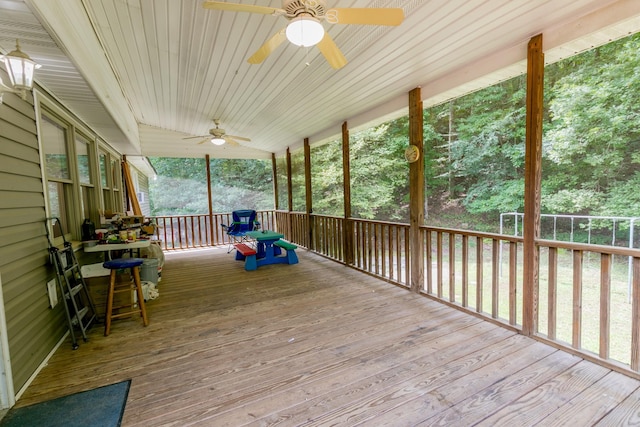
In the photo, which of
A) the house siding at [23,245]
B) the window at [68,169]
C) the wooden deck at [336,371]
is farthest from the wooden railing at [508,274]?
the house siding at [23,245]

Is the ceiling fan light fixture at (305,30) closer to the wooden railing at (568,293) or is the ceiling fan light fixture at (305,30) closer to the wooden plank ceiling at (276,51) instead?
the wooden plank ceiling at (276,51)

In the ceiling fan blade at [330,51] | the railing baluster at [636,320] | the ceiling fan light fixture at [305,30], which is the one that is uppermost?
the ceiling fan blade at [330,51]

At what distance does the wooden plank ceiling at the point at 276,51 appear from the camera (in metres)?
1.93

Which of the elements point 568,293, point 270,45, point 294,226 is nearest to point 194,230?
point 294,226

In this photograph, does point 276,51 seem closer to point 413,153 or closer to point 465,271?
point 413,153

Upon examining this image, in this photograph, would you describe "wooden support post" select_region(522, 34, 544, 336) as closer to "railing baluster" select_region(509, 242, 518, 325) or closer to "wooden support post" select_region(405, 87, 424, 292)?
"railing baluster" select_region(509, 242, 518, 325)

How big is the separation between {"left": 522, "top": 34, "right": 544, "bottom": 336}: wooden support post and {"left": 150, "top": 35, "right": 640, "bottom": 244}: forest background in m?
2.63

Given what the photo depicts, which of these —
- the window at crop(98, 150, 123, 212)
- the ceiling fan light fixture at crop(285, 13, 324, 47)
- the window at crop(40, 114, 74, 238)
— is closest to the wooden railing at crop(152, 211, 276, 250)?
the window at crop(98, 150, 123, 212)

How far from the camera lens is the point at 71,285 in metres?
2.74

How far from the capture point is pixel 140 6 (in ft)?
7.32

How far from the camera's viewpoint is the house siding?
71.4 inches

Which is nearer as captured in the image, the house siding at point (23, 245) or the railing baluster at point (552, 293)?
the house siding at point (23, 245)

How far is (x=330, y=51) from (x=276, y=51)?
3.44 feet

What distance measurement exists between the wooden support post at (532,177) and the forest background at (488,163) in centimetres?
263
